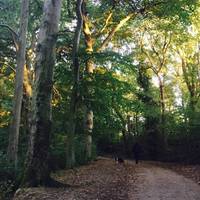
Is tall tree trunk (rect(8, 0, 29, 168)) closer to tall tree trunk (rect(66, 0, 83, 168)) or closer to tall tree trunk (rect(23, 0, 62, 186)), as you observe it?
tall tree trunk (rect(66, 0, 83, 168))

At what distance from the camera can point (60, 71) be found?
18.5 metres

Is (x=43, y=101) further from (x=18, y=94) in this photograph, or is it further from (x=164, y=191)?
→ (x=18, y=94)

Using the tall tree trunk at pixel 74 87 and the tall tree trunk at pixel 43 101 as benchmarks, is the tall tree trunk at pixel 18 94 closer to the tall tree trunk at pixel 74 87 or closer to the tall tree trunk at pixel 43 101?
the tall tree trunk at pixel 74 87

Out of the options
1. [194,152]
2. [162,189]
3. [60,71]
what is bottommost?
[162,189]

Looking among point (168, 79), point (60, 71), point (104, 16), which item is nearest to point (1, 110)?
point (60, 71)

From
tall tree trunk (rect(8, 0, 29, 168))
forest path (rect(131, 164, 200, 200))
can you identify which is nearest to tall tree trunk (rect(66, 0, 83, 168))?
tall tree trunk (rect(8, 0, 29, 168))

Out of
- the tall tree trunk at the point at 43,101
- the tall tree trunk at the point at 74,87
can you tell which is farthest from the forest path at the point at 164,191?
the tall tree trunk at the point at 74,87

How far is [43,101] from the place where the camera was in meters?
12.3

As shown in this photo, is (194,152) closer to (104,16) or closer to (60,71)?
(104,16)

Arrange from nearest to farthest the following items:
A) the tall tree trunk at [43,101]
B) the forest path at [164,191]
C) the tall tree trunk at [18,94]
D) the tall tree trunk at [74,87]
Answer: the forest path at [164,191] < the tall tree trunk at [43,101] < the tall tree trunk at [18,94] < the tall tree trunk at [74,87]

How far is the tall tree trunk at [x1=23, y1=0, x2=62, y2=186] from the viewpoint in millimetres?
11812

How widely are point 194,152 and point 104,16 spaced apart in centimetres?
1387

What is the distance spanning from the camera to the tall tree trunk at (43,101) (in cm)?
1181

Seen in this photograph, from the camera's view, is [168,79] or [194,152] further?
[168,79]
